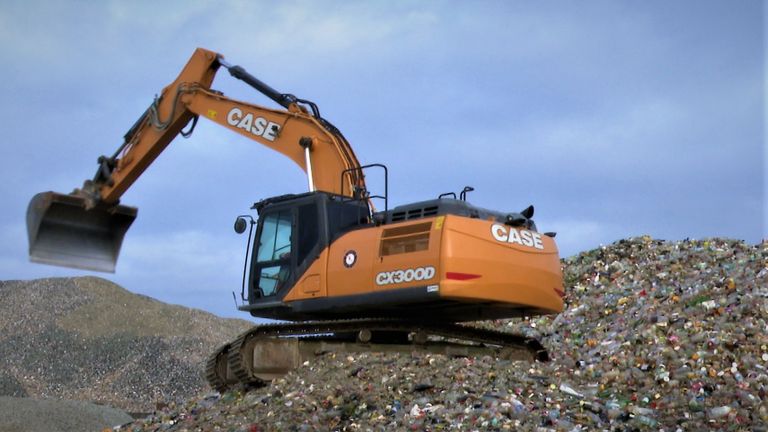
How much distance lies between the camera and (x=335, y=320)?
12.2 m

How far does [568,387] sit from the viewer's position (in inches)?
430

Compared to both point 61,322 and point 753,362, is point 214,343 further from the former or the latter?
point 753,362

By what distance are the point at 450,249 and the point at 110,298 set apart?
2051cm

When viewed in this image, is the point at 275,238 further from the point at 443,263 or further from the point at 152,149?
the point at 152,149

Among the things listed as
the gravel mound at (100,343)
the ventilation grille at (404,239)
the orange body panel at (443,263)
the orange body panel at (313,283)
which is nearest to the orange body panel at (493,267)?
the orange body panel at (443,263)

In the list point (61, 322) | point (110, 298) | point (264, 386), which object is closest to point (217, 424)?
point (264, 386)

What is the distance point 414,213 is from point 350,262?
3.28ft

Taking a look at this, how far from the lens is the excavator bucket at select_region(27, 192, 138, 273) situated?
14164mm

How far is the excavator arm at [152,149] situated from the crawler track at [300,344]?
210 cm

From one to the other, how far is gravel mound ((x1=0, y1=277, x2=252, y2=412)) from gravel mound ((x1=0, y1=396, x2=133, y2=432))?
4191 millimetres

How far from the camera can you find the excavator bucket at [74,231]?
14.2 metres

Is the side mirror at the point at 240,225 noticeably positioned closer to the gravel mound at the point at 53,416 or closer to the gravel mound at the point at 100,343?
the gravel mound at the point at 53,416

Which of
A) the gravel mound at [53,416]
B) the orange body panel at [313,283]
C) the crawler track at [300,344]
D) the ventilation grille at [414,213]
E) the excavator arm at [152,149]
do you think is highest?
the excavator arm at [152,149]

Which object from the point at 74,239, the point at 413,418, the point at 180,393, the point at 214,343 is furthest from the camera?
the point at 214,343
